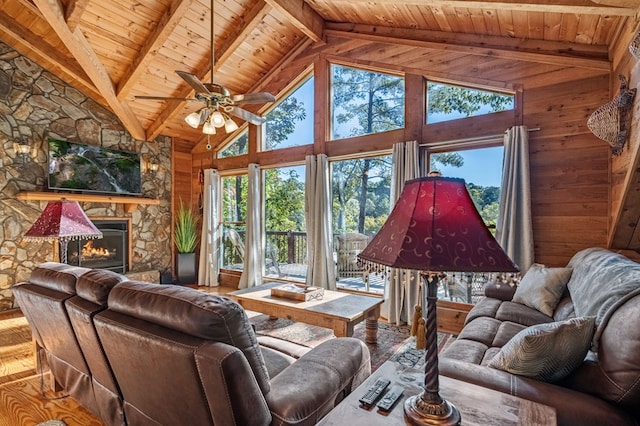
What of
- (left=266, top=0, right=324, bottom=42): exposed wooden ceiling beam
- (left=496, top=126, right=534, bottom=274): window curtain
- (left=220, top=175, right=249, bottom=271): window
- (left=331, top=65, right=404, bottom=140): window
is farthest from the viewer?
(left=220, top=175, right=249, bottom=271): window

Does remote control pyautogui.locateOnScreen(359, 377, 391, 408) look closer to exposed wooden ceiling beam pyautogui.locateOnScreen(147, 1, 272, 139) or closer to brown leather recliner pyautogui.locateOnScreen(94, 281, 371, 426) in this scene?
brown leather recliner pyautogui.locateOnScreen(94, 281, 371, 426)

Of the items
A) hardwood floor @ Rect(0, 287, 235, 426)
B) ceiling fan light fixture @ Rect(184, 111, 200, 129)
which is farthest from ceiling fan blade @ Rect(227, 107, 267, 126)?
hardwood floor @ Rect(0, 287, 235, 426)

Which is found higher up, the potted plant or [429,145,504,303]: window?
[429,145,504,303]: window

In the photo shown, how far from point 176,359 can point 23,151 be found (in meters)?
5.11

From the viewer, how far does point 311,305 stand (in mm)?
3039

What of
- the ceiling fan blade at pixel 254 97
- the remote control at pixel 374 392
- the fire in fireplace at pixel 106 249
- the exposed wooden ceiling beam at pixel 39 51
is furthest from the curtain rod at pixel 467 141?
the fire in fireplace at pixel 106 249

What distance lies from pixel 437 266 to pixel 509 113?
3401 millimetres

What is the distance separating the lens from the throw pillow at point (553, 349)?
1.39m

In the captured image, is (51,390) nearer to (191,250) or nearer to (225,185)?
(191,250)

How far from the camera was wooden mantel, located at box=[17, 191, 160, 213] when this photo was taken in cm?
448

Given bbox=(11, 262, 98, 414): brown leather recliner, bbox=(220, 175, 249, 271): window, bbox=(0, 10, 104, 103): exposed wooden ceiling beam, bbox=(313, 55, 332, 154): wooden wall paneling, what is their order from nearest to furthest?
bbox=(11, 262, 98, 414): brown leather recliner
bbox=(0, 10, 104, 103): exposed wooden ceiling beam
bbox=(313, 55, 332, 154): wooden wall paneling
bbox=(220, 175, 249, 271): window

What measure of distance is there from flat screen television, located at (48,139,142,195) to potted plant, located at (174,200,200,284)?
3.05 feet

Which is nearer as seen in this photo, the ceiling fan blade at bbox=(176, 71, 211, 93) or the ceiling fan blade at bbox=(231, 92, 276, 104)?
the ceiling fan blade at bbox=(176, 71, 211, 93)

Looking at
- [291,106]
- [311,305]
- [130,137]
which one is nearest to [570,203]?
[311,305]
